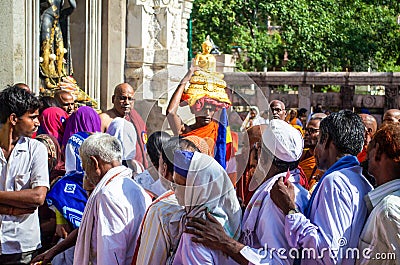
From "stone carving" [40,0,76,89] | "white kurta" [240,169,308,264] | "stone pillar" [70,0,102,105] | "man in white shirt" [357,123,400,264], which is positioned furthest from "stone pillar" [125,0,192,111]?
"man in white shirt" [357,123,400,264]

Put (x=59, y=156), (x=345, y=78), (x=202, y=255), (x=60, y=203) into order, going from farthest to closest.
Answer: (x=345, y=78), (x=59, y=156), (x=60, y=203), (x=202, y=255)

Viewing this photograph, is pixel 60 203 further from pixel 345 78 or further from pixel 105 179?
pixel 345 78

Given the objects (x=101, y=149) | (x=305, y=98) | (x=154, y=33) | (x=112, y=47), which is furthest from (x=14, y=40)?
(x=305, y=98)

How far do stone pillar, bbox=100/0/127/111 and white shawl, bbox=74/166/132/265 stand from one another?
28.6 feet

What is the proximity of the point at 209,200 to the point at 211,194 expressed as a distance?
4 centimetres

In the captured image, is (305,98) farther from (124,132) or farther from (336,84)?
(124,132)

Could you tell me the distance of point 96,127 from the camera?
6344 millimetres

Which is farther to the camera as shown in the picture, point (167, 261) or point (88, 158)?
point (88, 158)

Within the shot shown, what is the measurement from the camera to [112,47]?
13180mm

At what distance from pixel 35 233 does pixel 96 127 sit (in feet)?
6.03

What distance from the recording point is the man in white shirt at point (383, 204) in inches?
136

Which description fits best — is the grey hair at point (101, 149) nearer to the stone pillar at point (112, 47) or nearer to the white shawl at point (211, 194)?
the white shawl at point (211, 194)

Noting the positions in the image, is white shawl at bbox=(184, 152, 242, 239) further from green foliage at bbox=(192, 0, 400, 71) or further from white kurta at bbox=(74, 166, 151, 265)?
green foliage at bbox=(192, 0, 400, 71)

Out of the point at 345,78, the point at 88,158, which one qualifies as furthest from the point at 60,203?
the point at 345,78
